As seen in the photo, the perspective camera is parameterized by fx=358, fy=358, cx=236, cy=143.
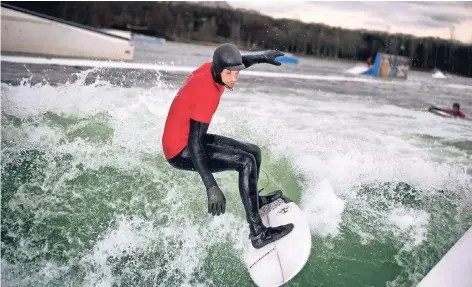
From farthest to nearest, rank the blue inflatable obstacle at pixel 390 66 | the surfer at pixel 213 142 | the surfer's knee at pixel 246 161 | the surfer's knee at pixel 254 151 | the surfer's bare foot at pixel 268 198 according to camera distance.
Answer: the blue inflatable obstacle at pixel 390 66 → the surfer's bare foot at pixel 268 198 → the surfer's knee at pixel 254 151 → the surfer's knee at pixel 246 161 → the surfer at pixel 213 142

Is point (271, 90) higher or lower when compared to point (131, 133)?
higher

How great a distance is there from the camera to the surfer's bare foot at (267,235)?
1904mm

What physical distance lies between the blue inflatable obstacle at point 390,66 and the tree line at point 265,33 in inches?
3.0

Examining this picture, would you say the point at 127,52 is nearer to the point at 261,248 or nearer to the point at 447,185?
the point at 261,248

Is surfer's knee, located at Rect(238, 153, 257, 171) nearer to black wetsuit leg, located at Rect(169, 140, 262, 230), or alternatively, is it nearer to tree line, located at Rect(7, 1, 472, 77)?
black wetsuit leg, located at Rect(169, 140, 262, 230)

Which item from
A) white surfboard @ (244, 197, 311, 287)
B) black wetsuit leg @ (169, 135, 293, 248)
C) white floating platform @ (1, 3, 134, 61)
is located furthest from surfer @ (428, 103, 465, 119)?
white floating platform @ (1, 3, 134, 61)

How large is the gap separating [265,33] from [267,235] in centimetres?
147

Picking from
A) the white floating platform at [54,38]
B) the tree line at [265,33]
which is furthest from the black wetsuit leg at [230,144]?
the white floating platform at [54,38]

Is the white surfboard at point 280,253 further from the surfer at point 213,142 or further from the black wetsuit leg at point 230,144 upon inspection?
the black wetsuit leg at point 230,144

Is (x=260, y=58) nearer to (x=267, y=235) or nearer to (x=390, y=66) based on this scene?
(x=267, y=235)

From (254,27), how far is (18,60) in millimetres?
2220

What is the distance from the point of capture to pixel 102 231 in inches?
89.0

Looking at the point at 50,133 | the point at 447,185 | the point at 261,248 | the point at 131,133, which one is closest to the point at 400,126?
the point at 447,185

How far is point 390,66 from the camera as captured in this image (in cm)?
337
